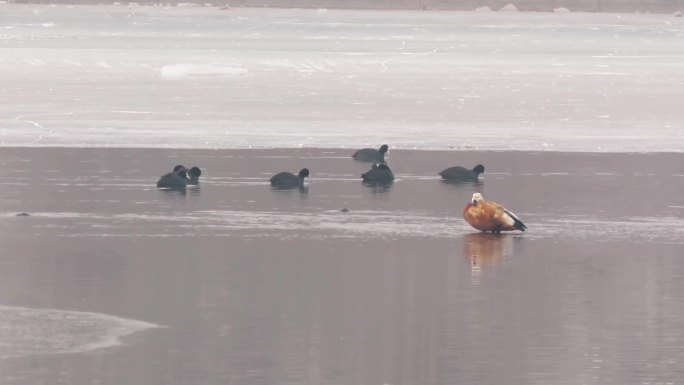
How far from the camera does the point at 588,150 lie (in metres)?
15.4

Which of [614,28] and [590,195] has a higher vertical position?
[614,28]

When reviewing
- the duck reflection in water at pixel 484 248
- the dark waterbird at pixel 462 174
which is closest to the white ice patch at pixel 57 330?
the duck reflection in water at pixel 484 248

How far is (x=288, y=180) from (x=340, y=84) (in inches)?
389

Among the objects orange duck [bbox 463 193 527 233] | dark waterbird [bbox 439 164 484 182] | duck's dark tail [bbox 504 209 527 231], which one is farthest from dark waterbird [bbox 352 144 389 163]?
duck's dark tail [bbox 504 209 527 231]

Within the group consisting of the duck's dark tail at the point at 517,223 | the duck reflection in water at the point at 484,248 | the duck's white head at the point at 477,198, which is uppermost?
the duck's white head at the point at 477,198

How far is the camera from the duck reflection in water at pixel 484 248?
9.09 m

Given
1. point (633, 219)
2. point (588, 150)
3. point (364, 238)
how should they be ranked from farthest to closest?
point (588, 150), point (633, 219), point (364, 238)

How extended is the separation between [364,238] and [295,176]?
8.19 feet

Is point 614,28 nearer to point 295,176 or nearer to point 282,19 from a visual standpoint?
point 282,19

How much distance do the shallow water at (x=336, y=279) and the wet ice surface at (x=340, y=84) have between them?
8.87 feet

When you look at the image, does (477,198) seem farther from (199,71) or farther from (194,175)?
(199,71)

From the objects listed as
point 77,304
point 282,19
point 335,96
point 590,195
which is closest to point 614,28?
point 282,19

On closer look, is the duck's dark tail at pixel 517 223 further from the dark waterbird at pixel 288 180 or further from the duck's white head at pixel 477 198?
the dark waterbird at pixel 288 180

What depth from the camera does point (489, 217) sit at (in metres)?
10.1
